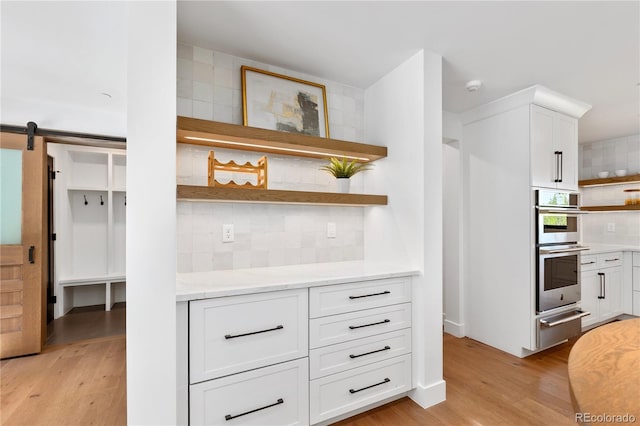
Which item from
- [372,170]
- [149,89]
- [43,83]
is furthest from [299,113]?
[43,83]

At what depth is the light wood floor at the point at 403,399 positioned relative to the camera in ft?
6.41

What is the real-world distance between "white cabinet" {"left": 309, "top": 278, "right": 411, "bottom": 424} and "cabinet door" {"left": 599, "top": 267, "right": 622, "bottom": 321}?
116 inches

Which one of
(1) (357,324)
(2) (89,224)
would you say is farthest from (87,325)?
(1) (357,324)

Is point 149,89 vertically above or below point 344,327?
above

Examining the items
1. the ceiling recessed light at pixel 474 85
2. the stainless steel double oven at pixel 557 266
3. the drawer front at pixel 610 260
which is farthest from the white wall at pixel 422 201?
the drawer front at pixel 610 260

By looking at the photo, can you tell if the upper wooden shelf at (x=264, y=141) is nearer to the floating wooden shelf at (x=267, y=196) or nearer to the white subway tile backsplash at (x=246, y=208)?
the white subway tile backsplash at (x=246, y=208)

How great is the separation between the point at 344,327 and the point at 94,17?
8.02ft

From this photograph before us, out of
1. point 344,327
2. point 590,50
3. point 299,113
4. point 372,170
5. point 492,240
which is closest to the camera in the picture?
point 344,327

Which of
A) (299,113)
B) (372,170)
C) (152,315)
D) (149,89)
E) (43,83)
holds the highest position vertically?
(43,83)

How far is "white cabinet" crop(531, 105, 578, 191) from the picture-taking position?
110 inches

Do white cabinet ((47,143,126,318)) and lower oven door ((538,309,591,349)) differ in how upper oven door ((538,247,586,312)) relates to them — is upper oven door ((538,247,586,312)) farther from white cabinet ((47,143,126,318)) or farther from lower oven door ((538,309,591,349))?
white cabinet ((47,143,126,318))

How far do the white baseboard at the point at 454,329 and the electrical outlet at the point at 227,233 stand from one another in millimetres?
2617

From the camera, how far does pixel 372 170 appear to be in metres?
2.65

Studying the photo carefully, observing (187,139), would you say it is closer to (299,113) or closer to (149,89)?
(149,89)
